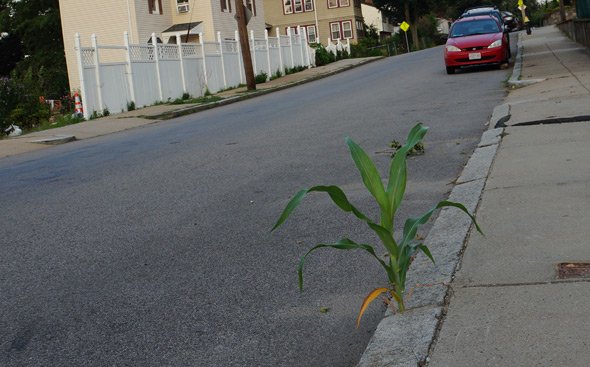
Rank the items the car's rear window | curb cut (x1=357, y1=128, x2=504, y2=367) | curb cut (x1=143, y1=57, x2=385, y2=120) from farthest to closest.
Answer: the car's rear window < curb cut (x1=143, y1=57, x2=385, y2=120) < curb cut (x1=357, y1=128, x2=504, y2=367)

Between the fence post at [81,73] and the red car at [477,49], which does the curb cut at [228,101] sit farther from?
the red car at [477,49]

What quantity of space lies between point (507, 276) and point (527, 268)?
175 mm

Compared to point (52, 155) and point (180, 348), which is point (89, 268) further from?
point (52, 155)

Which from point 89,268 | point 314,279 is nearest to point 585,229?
point 314,279

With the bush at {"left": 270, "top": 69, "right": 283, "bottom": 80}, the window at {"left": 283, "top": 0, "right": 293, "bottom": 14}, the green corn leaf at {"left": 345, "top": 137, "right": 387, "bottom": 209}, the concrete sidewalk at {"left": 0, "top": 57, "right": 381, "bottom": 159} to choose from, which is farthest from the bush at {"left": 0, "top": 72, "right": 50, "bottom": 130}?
the window at {"left": 283, "top": 0, "right": 293, "bottom": 14}

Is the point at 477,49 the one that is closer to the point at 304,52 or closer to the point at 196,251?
the point at 196,251

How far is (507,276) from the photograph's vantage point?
441cm

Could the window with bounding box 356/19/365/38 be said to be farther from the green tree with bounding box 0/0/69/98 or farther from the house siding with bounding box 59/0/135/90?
the house siding with bounding box 59/0/135/90

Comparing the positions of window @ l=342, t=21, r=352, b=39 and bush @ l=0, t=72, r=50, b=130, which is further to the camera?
window @ l=342, t=21, r=352, b=39

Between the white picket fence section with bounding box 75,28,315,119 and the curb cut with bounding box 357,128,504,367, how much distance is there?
19021mm

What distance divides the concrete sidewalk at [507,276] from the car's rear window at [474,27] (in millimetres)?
17791

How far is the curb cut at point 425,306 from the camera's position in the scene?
3.55 meters

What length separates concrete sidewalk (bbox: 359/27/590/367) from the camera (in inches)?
137

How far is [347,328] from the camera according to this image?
169 inches
